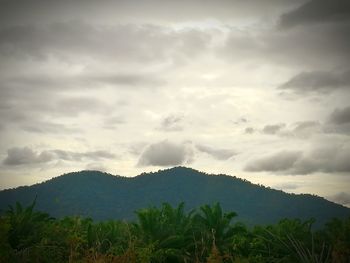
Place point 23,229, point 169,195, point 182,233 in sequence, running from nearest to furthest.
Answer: point 23,229
point 182,233
point 169,195

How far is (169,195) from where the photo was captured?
125m

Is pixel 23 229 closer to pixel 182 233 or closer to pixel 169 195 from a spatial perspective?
pixel 182 233

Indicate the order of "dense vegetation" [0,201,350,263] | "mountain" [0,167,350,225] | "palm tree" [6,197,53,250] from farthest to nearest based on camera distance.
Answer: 1. "mountain" [0,167,350,225]
2. "dense vegetation" [0,201,350,263]
3. "palm tree" [6,197,53,250]

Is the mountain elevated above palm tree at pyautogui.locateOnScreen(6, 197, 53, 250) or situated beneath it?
elevated above

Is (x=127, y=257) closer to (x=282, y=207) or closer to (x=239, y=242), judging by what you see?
(x=239, y=242)

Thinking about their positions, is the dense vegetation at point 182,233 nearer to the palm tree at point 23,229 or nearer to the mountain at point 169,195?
the palm tree at point 23,229

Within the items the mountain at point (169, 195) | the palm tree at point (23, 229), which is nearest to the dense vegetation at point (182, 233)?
the palm tree at point (23, 229)

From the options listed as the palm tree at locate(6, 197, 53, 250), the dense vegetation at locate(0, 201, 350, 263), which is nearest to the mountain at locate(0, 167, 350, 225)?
the dense vegetation at locate(0, 201, 350, 263)

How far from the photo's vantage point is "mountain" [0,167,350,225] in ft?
355

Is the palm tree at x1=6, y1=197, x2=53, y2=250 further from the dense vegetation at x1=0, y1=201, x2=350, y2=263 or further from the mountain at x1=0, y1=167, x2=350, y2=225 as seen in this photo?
the mountain at x1=0, y1=167, x2=350, y2=225

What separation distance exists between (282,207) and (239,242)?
345 ft

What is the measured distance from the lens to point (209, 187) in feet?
427

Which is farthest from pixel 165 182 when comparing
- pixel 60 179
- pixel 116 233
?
pixel 116 233

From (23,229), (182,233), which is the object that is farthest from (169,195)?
(23,229)
